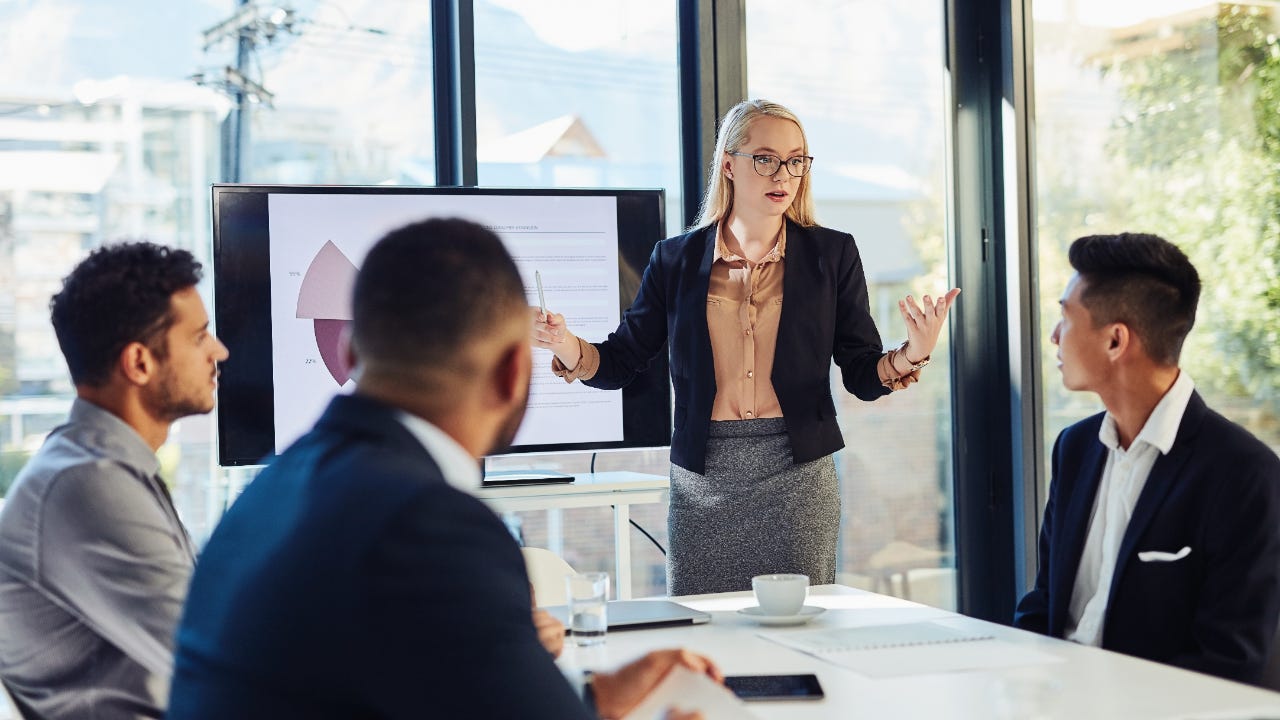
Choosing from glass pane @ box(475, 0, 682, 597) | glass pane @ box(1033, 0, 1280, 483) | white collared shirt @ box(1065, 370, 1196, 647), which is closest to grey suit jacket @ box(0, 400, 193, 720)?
white collared shirt @ box(1065, 370, 1196, 647)

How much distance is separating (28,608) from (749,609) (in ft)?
3.51

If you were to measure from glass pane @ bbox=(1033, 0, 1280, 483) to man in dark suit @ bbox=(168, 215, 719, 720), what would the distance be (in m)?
3.70

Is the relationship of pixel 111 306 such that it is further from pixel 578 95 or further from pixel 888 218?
pixel 888 218

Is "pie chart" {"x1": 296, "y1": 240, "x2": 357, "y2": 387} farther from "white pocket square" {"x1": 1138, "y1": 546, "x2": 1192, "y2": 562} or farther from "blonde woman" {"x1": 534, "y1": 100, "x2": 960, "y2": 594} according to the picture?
"white pocket square" {"x1": 1138, "y1": 546, "x2": 1192, "y2": 562}

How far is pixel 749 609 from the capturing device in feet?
6.79

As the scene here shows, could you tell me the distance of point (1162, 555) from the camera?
1868 mm

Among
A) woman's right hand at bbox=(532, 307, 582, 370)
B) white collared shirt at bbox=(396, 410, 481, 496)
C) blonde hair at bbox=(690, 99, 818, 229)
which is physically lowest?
white collared shirt at bbox=(396, 410, 481, 496)

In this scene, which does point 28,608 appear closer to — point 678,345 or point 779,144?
→ point 678,345

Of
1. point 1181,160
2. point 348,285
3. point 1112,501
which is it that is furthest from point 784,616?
point 1181,160

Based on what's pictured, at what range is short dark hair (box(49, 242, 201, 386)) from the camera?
1.85 meters

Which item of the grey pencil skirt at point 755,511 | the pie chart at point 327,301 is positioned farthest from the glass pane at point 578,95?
the grey pencil skirt at point 755,511

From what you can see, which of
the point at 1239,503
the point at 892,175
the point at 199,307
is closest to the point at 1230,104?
the point at 892,175

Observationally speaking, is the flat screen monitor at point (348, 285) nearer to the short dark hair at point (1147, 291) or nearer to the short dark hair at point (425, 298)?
the short dark hair at point (1147, 291)

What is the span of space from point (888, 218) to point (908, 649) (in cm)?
284
